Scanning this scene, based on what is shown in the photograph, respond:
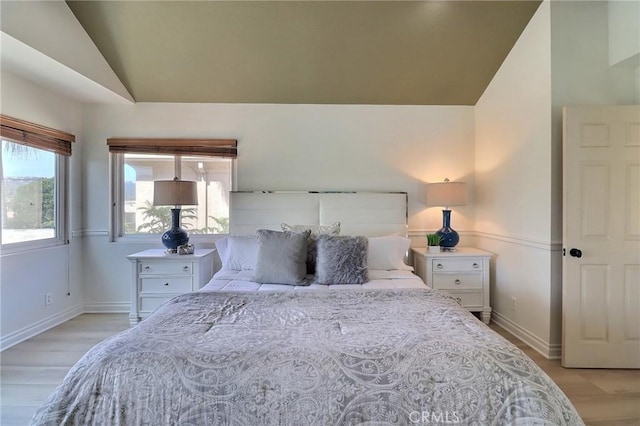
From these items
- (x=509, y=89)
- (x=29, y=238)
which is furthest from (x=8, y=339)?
(x=509, y=89)

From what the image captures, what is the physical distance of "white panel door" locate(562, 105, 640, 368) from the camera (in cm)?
241

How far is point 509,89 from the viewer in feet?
10.3

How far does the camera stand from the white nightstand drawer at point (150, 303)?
3.22m

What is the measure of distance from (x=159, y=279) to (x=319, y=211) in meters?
1.79

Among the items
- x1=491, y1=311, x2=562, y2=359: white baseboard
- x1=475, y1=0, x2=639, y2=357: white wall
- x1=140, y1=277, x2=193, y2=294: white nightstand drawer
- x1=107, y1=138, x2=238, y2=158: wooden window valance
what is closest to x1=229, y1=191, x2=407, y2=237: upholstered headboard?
x1=107, y1=138, x2=238, y2=158: wooden window valance

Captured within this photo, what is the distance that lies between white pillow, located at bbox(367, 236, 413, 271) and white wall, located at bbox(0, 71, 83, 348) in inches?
127

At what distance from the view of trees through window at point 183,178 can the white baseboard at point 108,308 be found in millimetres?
829

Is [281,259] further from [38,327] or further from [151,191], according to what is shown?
[38,327]

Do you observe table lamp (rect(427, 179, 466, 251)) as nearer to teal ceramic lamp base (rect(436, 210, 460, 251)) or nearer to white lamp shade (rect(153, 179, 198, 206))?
teal ceramic lamp base (rect(436, 210, 460, 251))

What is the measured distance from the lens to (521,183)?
2965 millimetres

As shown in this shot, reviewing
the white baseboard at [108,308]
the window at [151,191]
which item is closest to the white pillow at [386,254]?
the window at [151,191]

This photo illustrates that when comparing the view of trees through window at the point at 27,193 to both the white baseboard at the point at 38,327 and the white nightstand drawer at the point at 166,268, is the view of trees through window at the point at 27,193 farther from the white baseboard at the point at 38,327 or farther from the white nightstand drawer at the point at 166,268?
the white nightstand drawer at the point at 166,268

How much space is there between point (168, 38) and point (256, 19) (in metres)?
0.86

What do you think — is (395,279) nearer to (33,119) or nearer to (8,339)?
(8,339)
